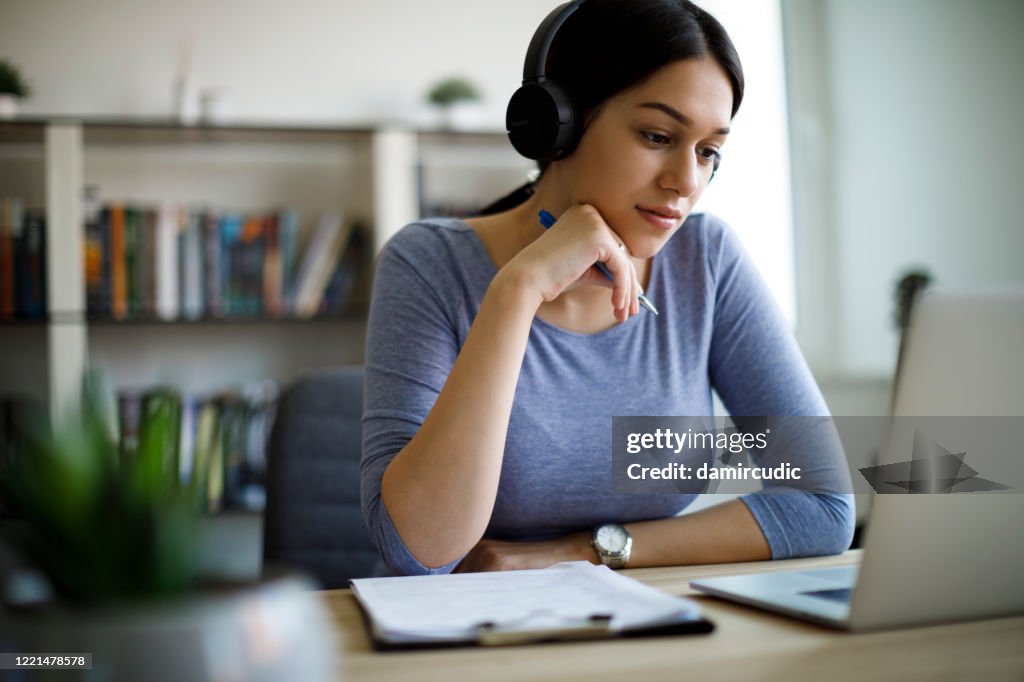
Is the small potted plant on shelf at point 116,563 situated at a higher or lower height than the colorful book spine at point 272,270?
lower

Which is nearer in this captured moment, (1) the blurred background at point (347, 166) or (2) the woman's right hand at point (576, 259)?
(2) the woman's right hand at point (576, 259)

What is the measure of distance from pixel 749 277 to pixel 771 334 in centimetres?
9

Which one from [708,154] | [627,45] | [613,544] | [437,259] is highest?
[627,45]

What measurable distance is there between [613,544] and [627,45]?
23.3 inches

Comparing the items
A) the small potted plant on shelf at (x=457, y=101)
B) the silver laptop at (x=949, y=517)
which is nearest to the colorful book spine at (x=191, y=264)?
the small potted plant on shelf at (x=457, y=101)

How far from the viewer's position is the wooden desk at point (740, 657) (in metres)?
0.55

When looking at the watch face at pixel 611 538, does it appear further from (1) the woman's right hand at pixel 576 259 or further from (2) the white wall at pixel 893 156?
(2) the white wall at pixel 893 156

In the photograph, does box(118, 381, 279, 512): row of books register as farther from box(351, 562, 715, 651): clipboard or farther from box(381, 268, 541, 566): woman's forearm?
box(351, 562, 715, 651): clipboard

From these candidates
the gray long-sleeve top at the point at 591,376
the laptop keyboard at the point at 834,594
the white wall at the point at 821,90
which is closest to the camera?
the laptop keyboard at the point at 834,594

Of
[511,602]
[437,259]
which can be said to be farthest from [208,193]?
[511,602]

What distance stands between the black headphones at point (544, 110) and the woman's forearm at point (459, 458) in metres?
0.28

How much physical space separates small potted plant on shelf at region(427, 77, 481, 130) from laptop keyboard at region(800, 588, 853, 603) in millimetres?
2340

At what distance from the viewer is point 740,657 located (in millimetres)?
584

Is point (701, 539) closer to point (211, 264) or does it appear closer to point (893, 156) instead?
point (211, 264)
